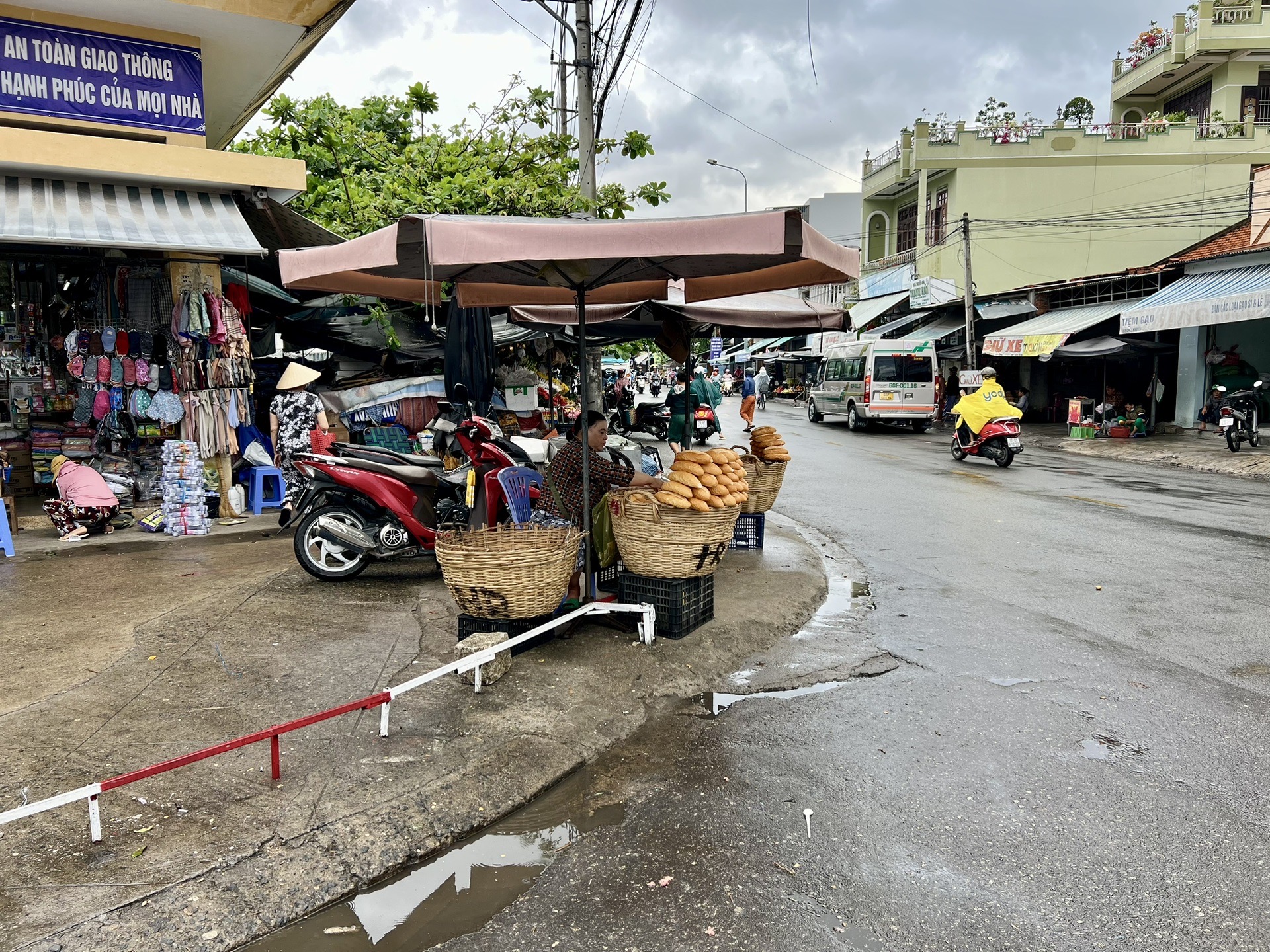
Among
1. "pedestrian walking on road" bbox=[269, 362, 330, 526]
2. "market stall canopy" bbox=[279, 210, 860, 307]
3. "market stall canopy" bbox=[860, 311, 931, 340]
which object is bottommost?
"pedestrian walking on road" bbox=[269, 362, 330, 526]

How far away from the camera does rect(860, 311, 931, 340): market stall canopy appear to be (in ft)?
106

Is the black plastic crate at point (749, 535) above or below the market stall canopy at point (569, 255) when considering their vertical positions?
below

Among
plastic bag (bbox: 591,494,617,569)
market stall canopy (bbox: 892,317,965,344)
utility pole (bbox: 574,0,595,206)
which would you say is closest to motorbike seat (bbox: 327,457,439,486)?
plastic bag (bbox: 591,494,617,569)

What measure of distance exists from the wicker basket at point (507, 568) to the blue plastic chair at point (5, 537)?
16.8 feet

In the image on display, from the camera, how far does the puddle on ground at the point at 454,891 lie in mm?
2836

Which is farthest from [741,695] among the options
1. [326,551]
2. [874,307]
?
[874,307]

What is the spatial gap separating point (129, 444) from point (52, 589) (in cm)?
339

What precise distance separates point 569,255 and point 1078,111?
3670 centimetres

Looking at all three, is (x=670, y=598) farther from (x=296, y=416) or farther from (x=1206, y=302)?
(x=1206, y=302)

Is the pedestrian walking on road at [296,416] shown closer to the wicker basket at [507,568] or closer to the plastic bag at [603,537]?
the plastic bag at [603,537]

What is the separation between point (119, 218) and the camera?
317 inches

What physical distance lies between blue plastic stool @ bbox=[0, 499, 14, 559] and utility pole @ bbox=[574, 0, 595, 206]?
24.7 feet

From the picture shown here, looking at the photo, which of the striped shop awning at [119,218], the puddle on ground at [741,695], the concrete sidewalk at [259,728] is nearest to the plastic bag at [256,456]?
the striped shop awning at [119,218]

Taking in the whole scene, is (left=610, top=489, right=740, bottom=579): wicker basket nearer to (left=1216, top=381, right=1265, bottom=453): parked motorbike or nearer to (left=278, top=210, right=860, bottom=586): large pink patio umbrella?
(left=278, top=210, right=860, bottom=586): large pink patio umbrella
